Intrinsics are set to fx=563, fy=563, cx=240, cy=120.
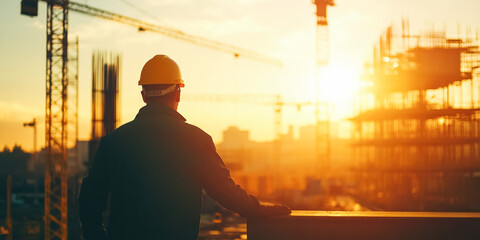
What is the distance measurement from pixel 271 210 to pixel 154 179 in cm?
83

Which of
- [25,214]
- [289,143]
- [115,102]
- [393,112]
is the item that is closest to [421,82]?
[393,112]

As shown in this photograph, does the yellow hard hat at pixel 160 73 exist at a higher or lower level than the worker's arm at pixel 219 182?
higher

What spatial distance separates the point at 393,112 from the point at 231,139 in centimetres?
12924

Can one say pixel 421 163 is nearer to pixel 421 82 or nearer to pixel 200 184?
pixel 421 82

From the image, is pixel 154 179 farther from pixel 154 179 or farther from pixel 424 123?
pixel 424 123

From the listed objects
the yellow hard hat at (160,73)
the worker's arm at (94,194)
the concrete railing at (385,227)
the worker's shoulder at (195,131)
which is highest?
the yellow hard hat at (160,73)

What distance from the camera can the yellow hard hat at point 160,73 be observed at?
2457 mm

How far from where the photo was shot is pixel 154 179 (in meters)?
2.30

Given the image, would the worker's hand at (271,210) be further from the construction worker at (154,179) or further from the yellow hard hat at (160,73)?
the yellow hard hat at (160,73)

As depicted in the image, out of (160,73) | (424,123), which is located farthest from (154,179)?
(424,123)

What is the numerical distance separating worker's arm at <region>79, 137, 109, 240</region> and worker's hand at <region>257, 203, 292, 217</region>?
0.76 meters

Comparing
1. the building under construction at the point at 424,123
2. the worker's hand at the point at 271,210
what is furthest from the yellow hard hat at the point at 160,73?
the building under construction at the point at 424,123

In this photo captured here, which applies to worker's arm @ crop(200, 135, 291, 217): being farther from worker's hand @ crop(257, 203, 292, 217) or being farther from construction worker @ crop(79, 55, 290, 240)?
worker's hand @ crop(257, 203, 292, 217)

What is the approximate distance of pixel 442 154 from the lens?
43406 mm
